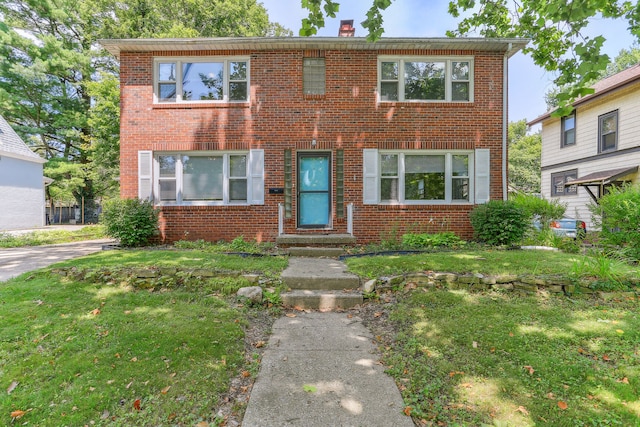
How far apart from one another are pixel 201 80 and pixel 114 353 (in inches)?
290

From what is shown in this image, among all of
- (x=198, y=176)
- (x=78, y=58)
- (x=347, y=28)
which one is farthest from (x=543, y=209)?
(x=78, y=58)

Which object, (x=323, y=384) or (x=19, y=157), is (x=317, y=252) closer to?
(x=323, y=384)

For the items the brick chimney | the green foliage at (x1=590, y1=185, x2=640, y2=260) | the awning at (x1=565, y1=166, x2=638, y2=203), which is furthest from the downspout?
the awning at (x1=565, y1=166, x2=638, y2=203)

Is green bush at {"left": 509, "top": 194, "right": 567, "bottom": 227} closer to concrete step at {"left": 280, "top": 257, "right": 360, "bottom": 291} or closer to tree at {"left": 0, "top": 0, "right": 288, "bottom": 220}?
concrete step at {"left": 280, "top": 257, "right": 360, "bottom": 291}

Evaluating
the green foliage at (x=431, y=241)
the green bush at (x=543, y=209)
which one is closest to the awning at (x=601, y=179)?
the green bush at (x=543, y=209)

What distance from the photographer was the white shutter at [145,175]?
789 cm

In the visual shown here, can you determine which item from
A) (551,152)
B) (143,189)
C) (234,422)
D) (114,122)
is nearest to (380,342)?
(234,422)

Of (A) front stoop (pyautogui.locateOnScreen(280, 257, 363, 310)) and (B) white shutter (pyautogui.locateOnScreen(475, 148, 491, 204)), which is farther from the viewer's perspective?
(B) white shutter (pyautogui.locateOnScreen(475, 148, 491, 204))

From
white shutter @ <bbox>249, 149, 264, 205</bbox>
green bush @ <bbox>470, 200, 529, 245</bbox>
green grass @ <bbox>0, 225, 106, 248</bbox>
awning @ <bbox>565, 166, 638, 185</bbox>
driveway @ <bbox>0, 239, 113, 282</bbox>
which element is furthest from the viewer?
awning @ <bbox>565, 166, 638, 185</bbox>

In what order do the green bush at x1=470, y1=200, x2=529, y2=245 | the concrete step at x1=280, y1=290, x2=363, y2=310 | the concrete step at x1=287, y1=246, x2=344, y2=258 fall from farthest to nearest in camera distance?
the green bush at x1=470, y1=200, x2=529, y2=245 < the concrete step at x1=287, y1=246, x2=344, y2=258 < the concrete step at x1=280, y1=290, x2=363, y2=310

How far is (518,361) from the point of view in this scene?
2.62 metres

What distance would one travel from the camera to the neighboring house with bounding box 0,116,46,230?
15312 millimetres

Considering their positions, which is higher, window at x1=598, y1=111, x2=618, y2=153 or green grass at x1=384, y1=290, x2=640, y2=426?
window at x1=598, y1=111, x2=618, y2=153

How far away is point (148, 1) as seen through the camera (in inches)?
707
